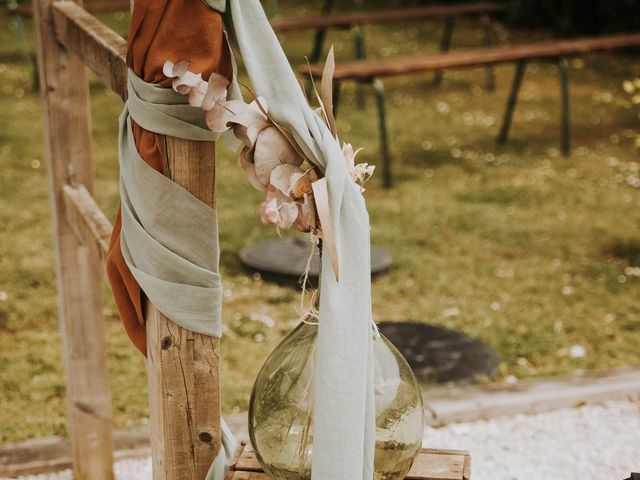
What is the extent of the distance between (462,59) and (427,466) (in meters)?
5.26

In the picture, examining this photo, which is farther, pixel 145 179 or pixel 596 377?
pixel 596 377

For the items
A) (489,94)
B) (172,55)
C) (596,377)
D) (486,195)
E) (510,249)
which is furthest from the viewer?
(489,94)

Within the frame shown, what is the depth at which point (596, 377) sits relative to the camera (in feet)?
12.8

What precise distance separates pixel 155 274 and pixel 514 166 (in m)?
5.57

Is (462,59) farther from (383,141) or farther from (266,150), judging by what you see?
(266,150)

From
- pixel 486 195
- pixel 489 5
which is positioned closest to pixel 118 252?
pixel 486 195

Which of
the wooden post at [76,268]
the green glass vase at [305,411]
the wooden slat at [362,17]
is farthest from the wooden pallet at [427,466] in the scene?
the wooden slat at [362,17]

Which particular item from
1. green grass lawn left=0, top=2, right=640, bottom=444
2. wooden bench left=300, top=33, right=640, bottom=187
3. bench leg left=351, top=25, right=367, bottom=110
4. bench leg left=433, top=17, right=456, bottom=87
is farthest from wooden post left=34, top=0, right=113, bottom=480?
bench leg left=433, top=17, right=456, bottom=87

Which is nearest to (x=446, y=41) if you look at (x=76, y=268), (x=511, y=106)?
(x=511, y=106)

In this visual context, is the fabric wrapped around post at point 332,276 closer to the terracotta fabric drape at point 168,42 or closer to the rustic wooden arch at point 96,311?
the terracotta fabric drape at point 168,42

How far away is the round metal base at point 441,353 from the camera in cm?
400

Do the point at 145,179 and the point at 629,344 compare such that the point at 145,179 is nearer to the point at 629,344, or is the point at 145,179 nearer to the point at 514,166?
the point at 629,344

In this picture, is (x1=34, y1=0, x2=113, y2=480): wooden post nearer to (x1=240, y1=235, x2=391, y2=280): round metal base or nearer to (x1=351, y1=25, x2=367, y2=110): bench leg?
(x1=240, y1=235, x2=391, y2=280): round metal base

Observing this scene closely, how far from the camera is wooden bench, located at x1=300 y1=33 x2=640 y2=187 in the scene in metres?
6.55
